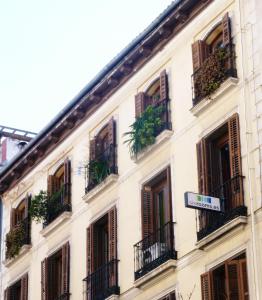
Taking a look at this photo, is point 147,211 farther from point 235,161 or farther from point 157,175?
point 235,161

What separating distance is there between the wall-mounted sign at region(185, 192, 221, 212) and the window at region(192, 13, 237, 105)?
344 centimetres

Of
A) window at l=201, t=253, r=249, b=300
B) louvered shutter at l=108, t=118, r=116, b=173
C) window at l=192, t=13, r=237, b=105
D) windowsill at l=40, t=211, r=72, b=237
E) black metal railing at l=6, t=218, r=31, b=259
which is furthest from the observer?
black metal railing at l=6, t=218, r=31, b=259

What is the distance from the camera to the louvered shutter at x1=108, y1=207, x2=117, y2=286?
35003mm

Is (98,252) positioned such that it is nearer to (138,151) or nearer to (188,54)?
(138,151)

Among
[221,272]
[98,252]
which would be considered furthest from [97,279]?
[221,272]

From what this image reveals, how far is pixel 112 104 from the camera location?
125 ft

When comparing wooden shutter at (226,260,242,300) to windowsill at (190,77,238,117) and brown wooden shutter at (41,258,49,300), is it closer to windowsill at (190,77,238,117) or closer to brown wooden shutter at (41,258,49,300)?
windowsill at (190,77,238,117)

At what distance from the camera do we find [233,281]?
29.5 metres

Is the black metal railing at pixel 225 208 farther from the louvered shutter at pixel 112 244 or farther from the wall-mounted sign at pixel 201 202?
the louvered shutter at pixel 112 244

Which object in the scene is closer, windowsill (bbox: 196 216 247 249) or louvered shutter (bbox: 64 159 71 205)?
windowsill (bbox: 196 216 247 249)

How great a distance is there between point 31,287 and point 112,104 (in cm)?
751

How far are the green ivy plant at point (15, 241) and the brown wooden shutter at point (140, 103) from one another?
822 cm

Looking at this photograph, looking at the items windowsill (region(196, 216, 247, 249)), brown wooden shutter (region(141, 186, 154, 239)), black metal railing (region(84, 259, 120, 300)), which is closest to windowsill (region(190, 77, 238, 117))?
brown wooden shutter (region(141, 186, 154, 239))

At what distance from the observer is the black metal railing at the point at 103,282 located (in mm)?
34812
